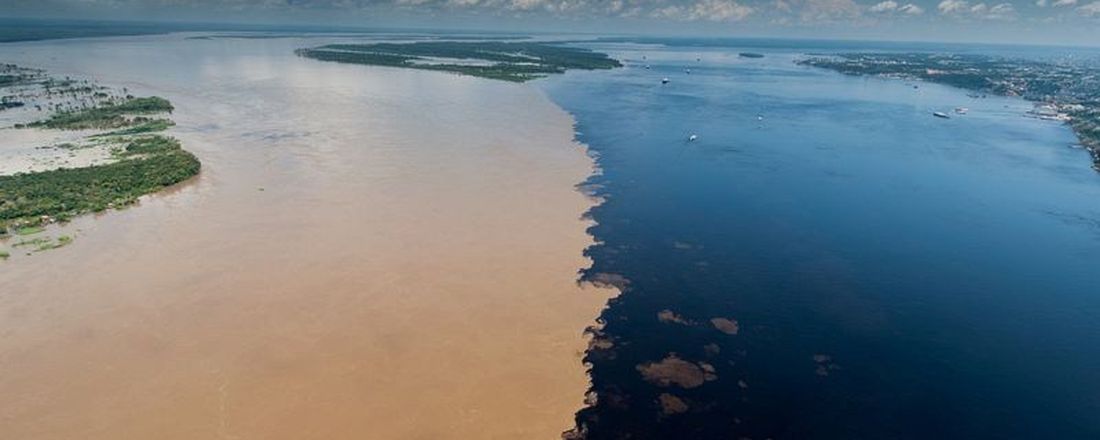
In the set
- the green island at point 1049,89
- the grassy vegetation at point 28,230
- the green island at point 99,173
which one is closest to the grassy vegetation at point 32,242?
the green island at point 99,173

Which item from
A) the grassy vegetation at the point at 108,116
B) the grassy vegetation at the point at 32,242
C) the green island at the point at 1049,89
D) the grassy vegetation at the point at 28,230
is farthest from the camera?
the green island at the point at 1049,89

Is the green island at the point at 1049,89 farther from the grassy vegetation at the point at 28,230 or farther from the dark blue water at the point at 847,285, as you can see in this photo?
the grassy vegetation at the point at 28,230

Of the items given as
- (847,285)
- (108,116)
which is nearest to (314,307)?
(847,285)

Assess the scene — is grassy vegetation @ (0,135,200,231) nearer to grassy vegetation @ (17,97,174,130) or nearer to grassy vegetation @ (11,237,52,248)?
grassy vegetation @ (11,237,52,248)

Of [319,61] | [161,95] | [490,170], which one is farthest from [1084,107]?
[319,61]

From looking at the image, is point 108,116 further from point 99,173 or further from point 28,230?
point 28,230

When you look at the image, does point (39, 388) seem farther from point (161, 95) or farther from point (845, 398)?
point (161, 95)
